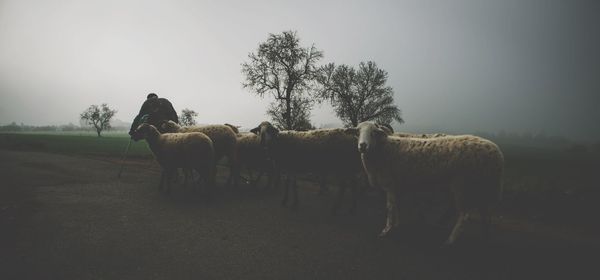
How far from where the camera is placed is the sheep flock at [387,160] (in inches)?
192

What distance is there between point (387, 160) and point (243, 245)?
3488 mm

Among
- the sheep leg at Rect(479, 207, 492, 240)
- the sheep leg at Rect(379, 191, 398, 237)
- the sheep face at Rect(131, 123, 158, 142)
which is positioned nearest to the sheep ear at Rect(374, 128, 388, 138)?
the sheep leg at Rect(379, 191, 398, 237)

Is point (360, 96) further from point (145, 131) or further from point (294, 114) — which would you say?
point (145, 131)

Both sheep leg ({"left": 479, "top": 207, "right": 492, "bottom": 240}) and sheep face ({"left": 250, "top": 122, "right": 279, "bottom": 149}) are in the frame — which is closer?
sheep leg ({"left": 479, "top": 207, "right": 492, "bottom": 240})

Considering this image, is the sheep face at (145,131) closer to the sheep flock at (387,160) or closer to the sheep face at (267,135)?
the sheep flock at (387,160)

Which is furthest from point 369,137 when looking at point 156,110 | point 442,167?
point 156,110

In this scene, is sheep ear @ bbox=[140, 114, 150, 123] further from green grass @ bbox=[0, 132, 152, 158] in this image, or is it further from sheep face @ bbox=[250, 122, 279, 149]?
green grass @ bbox=[0, 132, 152, 158]

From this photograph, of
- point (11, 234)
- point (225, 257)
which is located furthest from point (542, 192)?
point (11, 234)

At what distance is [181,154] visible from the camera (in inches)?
328

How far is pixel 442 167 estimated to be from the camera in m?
5.11

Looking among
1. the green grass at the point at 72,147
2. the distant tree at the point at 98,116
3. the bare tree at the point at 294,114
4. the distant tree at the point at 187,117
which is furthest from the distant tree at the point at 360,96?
the distant tree at the point at 98,116

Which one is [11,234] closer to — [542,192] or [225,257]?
[225,257]

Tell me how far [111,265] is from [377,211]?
20.4 feet

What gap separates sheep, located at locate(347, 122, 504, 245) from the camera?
4.84m
